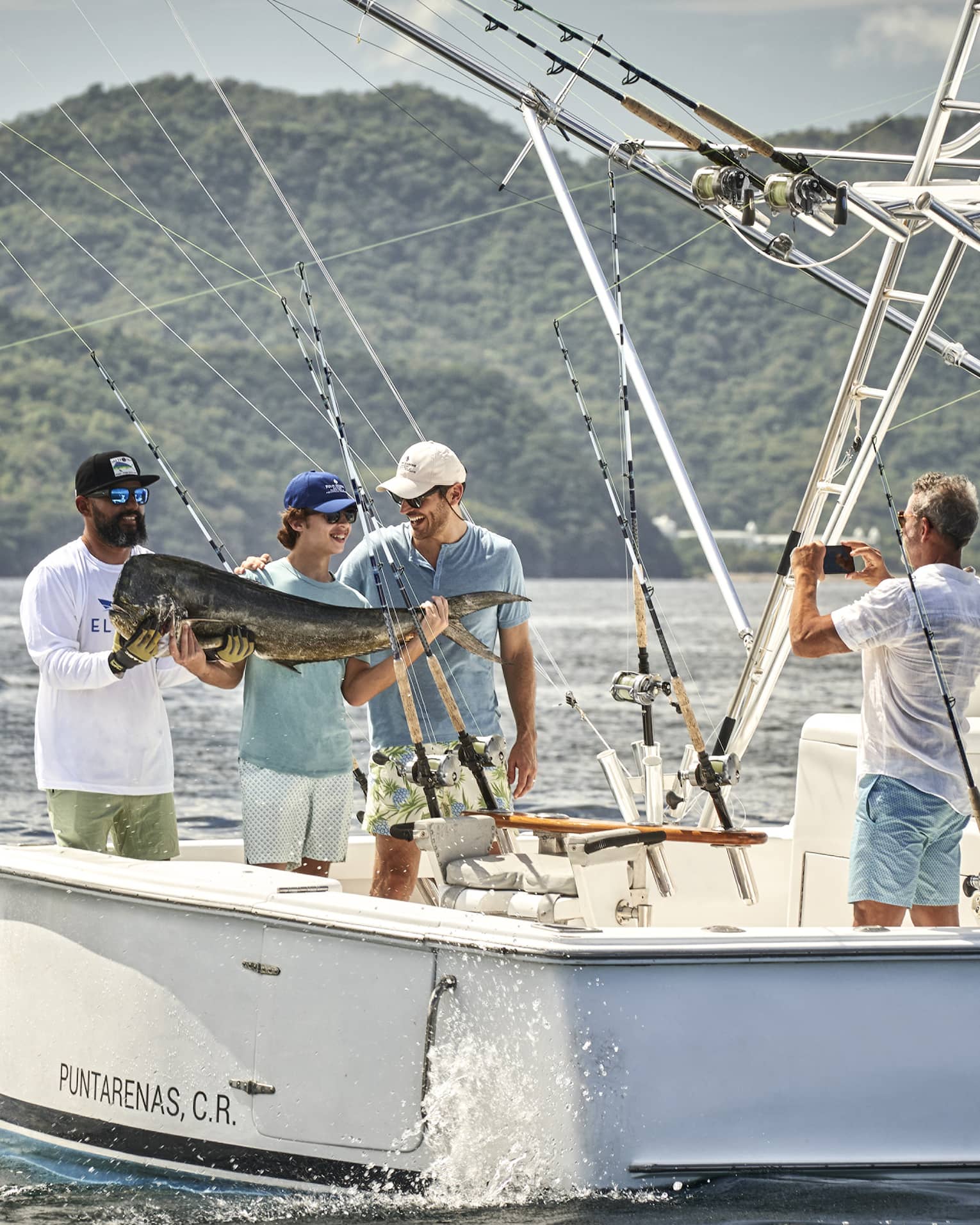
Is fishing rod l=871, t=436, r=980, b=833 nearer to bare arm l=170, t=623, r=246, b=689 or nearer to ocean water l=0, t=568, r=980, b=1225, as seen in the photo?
ocean water l=0, t=568, r=980, b=1225

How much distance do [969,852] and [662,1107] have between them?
1.67m

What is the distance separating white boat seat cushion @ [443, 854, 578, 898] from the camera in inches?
149

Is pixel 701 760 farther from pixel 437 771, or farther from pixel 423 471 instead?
pixel 423 471

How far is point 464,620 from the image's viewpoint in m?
4.34

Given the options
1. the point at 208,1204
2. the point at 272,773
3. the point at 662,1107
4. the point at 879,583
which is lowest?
the point at 208,1204

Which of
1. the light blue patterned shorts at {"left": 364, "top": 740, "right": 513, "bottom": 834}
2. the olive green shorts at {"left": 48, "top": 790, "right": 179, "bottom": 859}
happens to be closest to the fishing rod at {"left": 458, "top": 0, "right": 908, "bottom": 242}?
the light blue patterned shorts at {"left": 364, "top": 740, "right": 513, "bottom": 834}

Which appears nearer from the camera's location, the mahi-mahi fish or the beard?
the mahi-mahi fish

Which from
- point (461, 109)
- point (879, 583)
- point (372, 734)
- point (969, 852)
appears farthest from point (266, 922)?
point (461, 109)

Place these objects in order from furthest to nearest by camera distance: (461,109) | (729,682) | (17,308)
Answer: (461,109) → (17,308) → (729,682)

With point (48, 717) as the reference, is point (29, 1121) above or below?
below

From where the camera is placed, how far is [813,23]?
87562mm

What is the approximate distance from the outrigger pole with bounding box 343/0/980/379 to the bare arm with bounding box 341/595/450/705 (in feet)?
5.22

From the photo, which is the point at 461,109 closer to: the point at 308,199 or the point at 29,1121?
the point at 308,199

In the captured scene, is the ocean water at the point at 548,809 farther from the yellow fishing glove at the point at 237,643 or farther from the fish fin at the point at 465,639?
the yellow fishing glove at the point at 237,643
